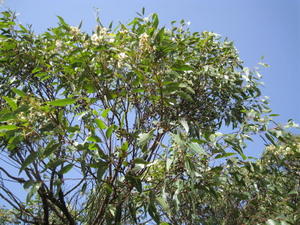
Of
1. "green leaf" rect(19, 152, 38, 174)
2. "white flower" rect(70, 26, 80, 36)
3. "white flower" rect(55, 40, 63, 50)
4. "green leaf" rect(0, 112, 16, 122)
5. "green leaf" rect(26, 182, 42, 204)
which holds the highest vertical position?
"white flower" rect(55, 40, 63, 50)

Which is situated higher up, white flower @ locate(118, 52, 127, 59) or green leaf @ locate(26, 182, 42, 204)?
white flower @ locate(118, 52, 127, 59)

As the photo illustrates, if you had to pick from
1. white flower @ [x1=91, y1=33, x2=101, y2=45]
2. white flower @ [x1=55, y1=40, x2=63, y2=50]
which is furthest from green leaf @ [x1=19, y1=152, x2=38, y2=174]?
white flower @ [x1=55, y1=40, x2=63, y2=50]

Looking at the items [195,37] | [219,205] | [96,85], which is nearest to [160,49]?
[96,85]

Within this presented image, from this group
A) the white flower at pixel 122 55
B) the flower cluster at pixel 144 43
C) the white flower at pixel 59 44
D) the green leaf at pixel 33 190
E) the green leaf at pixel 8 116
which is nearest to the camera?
the green leaf at pixel 8 116

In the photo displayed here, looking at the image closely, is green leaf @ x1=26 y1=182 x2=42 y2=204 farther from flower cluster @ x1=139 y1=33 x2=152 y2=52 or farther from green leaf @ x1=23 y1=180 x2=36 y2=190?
flower cluster @ x1=139 y1=33 x2=152 y2=52

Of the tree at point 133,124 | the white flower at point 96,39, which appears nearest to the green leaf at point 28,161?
the tree at point 133,124

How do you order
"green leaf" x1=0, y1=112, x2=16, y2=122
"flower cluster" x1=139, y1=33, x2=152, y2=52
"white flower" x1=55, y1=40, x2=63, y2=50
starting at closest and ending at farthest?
"green leaf" x1=0, y1=112, x2=16, y2=122 < "flower cluster" x1=139, y1=33, x2=152, y2=52 < "white flower" x1=55, y1=40, x2=63, y2=50

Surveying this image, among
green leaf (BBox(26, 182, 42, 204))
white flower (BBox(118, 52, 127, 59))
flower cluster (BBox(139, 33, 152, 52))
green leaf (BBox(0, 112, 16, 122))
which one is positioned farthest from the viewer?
white flower (BBox(118, 52, 127, 59))

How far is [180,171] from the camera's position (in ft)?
5.73

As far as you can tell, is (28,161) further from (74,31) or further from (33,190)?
(74,31)

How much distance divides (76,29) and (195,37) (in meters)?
1.06

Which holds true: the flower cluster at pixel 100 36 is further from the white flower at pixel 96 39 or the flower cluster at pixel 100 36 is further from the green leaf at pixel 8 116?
the green leaf at pixel 8 116

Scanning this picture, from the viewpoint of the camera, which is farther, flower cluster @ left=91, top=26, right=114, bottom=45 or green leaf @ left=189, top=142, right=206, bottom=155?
flower cluster @ left=91, top=26, right=114, bottom=45

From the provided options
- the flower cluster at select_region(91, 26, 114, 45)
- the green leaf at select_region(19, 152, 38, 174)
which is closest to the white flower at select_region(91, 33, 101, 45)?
the flower cluster at select_region(91, 26, 114, 45)
